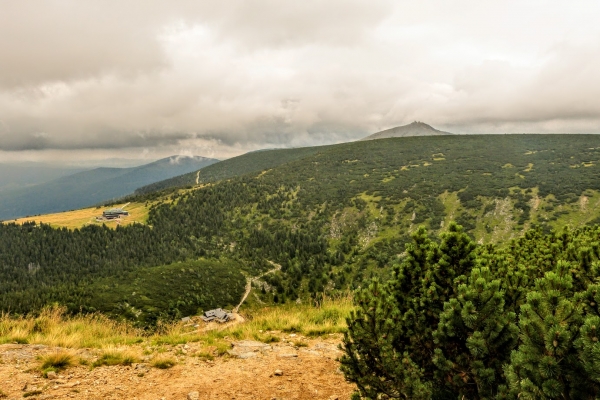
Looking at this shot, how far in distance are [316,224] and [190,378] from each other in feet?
409

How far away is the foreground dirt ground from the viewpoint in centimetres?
669

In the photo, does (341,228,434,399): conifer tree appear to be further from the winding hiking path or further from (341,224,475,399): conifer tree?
the winding hiking path

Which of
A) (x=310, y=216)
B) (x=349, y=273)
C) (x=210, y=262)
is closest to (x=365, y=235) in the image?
(x=349, y=273)

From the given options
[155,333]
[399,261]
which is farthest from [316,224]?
[155,333]

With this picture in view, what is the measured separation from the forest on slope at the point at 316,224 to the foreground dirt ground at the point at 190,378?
79.6 m

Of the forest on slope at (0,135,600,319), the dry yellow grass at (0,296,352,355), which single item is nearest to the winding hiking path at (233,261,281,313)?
the forest on slope at (0,135,600,319)

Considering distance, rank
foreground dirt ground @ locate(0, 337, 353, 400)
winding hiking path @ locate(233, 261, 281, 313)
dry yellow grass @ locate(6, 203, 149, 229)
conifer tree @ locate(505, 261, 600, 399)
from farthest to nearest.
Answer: dry yellow grass @ locate(6, 203, 149, 229)
winding hiking path @ locate(233, 261, 281, 313)
foreground dirt ground @ locate(0, 337, 353, 400)
conifer tree @ locate(505, 261, 600, 399)

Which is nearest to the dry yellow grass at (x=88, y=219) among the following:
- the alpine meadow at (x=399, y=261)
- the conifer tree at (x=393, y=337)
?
the alpine meadow at (x=399, y=261)

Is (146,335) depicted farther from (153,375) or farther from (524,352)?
(524,352)

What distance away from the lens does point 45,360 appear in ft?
25.4

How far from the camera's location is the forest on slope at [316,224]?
3816 inches

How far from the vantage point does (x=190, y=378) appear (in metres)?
7.44

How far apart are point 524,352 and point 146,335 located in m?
12.0

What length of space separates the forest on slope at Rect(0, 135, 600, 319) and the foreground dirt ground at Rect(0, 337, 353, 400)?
3133 inches
